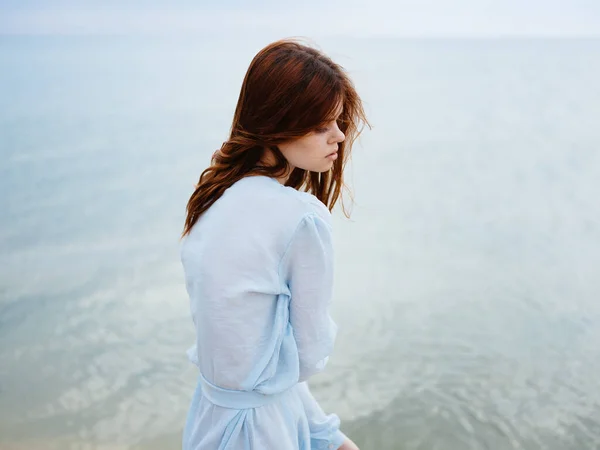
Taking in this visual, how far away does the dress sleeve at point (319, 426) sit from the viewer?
1304mm

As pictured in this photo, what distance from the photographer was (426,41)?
557 inches

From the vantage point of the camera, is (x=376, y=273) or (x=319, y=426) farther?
(x=376, y=273)

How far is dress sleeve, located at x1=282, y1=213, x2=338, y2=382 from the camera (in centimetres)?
107

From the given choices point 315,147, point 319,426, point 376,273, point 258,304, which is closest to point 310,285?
point 258,304

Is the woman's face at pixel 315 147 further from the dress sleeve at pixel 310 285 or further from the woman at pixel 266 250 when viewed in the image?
the dress sleeve at pixel 310 285

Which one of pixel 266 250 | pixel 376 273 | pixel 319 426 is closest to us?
pixel 266 250

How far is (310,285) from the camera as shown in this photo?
1.09 meters

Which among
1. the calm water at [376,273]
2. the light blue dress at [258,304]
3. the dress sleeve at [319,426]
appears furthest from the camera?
the calm water at [376,273]

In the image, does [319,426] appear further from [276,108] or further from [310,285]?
[276,108]

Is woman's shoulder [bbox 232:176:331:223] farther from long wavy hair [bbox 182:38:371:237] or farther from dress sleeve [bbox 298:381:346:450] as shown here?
dress sleeve [bbox 298:381:346:450]

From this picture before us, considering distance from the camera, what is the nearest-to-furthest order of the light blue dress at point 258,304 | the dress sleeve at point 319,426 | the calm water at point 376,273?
the light blue dress at point 258,304, the dress sleeve at point 319,426, the calm water at point 376,273

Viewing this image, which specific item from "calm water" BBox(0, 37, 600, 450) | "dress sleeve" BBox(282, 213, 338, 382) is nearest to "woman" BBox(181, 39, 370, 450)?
"dress sleeve" BBox(282, 213, 338, 382)

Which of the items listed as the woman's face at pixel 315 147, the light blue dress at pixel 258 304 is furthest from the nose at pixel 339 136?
the light blue dress at pixel 258 304

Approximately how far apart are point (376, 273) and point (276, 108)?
2562 mm
